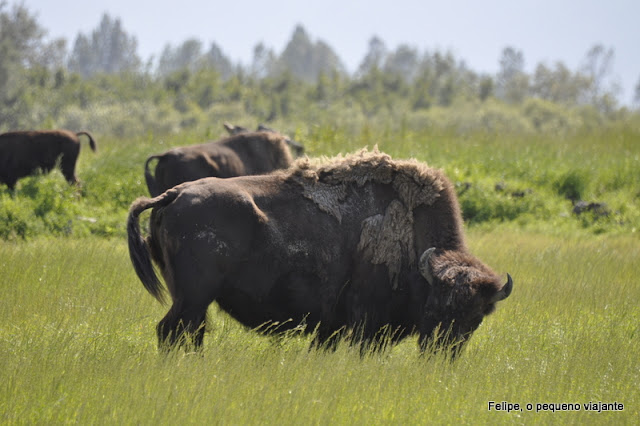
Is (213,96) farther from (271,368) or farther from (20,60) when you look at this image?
(271,368)

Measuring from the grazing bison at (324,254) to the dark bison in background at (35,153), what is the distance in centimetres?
1026

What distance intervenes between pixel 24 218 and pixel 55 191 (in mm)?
1385

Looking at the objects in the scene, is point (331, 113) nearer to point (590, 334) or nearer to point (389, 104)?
point (389, 104)

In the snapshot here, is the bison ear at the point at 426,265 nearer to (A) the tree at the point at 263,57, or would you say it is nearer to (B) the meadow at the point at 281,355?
(B) the meadow at the point at 281,355

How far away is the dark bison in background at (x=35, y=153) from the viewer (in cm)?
1498

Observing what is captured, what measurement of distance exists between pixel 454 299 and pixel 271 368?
1660 millimetres

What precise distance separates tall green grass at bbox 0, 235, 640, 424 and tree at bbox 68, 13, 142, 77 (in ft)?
539

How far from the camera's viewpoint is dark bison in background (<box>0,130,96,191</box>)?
15.0 m

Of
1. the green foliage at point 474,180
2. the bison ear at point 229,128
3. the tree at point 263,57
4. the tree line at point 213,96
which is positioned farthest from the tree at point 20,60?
the tree at point 263,57

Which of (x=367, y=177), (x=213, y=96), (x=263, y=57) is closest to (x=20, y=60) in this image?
(x=213, y=96)

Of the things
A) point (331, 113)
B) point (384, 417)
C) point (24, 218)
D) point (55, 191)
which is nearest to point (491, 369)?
point (384, 417)

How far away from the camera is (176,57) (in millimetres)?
171500

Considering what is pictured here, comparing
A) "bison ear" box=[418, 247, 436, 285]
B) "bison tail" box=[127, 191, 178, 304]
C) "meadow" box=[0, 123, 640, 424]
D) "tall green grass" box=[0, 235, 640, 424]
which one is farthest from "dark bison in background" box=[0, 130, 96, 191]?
"bison ear" box=[418, 247, 436, 285]

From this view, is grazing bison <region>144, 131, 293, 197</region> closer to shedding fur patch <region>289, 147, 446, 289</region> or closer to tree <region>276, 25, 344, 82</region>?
shedding fur patch <region>289, 147, 446, 289</region>
